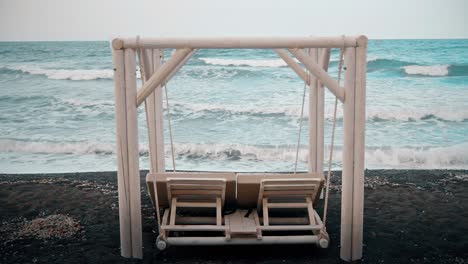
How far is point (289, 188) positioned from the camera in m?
5.65

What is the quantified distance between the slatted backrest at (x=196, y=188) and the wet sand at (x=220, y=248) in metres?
0.59

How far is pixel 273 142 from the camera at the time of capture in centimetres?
1477

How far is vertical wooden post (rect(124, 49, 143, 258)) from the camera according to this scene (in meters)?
5.09

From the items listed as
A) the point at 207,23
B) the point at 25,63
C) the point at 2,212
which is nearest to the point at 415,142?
the point at 2,212

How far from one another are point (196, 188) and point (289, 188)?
1.00 m

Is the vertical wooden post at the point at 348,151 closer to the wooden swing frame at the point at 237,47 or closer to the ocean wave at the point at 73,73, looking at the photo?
the wooden swing frame at the point at 237,47

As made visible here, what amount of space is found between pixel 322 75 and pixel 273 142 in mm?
9793

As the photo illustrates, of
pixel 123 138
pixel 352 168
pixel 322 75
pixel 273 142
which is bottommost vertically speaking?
pixel 273 142

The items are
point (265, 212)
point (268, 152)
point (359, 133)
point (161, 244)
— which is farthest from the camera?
point (268, 152)

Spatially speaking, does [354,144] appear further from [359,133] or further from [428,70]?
[428,70]

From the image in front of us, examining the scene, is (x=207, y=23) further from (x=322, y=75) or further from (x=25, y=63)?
(x=322, y=75)

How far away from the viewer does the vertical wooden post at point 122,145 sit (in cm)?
505

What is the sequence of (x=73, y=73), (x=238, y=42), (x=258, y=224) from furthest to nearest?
(x=73, y=73)
(x=258, y=224)
(x=238, y=42)

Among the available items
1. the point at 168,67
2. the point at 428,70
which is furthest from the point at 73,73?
the point at 168,67
